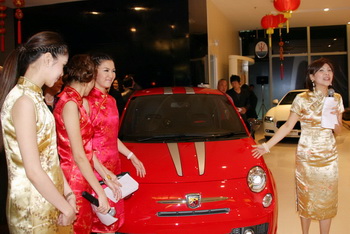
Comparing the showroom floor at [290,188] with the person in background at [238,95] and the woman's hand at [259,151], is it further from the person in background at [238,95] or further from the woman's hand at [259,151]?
the person in background at [238,95]

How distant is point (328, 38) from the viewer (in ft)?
45.3

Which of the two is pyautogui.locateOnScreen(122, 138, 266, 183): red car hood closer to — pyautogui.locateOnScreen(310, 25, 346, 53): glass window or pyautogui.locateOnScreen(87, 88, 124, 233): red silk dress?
pyautogui.locateOnScreen(87, 88, 124, 233): red silk dress

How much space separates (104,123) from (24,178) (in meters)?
0.78

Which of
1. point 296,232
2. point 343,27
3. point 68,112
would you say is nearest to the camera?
point 68,112

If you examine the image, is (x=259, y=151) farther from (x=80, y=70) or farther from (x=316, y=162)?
(x=80, y=70)

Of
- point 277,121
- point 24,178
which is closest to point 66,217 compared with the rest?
point 24,178

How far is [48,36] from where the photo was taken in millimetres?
1298

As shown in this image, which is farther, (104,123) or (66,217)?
(104,123)

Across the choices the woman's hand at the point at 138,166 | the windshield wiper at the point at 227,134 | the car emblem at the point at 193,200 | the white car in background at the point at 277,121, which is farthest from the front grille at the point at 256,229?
the white car in background at the point at 277,121

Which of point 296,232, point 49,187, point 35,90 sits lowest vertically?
point 296,232

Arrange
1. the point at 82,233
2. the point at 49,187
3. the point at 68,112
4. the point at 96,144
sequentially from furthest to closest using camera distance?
the point at 96,144
the point at 82,233
the point at 68,112
the point at 49,187

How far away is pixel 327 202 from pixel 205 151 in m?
0.92

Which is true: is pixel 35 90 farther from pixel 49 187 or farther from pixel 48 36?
pixel 49 187

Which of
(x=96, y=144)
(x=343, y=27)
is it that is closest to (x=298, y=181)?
(x=96, y=144)
